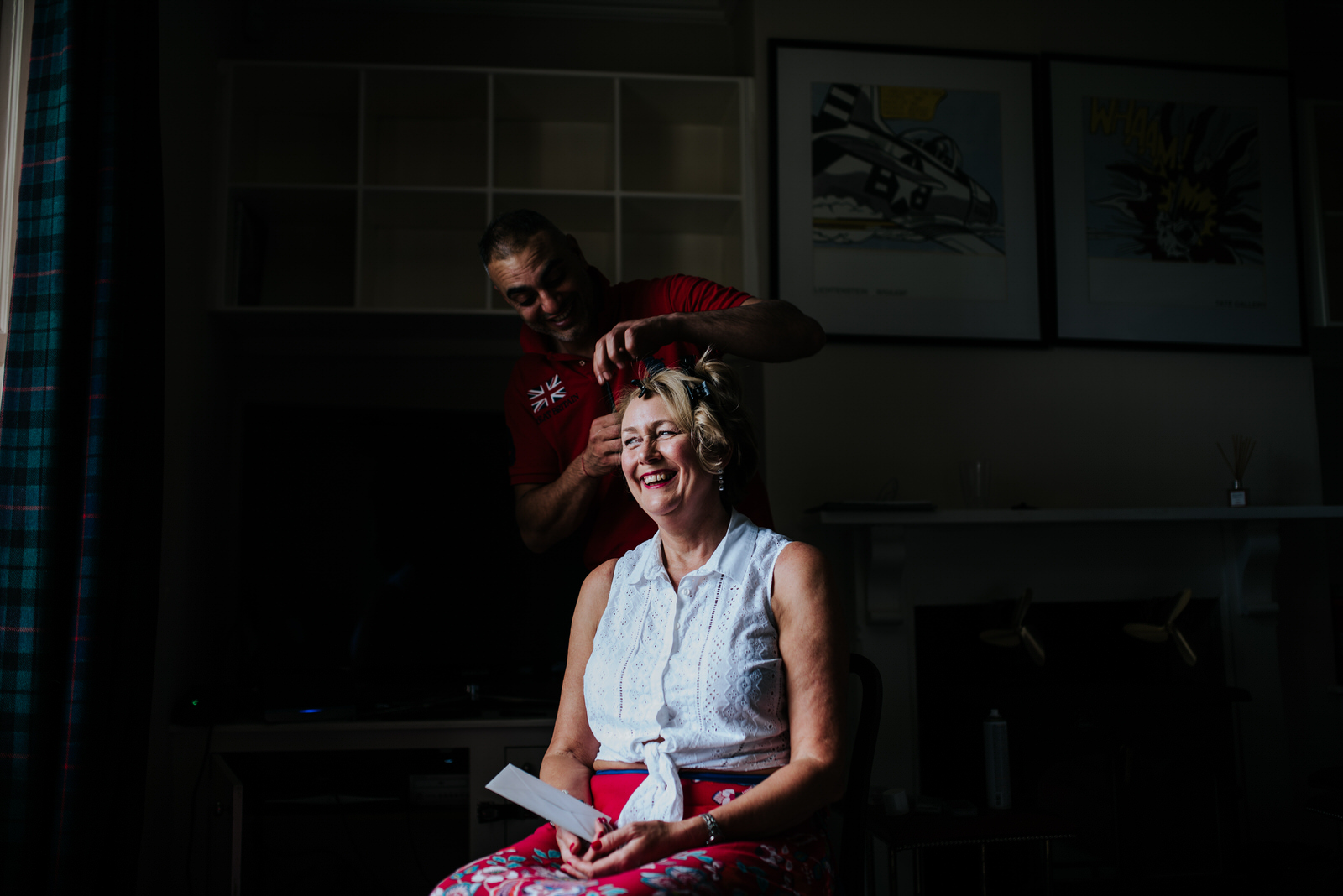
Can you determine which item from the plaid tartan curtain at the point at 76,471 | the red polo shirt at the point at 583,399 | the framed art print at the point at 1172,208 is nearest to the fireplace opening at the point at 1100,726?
the framed art print at the point at 1172,208

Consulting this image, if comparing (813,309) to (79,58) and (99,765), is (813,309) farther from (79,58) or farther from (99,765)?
(99,765)

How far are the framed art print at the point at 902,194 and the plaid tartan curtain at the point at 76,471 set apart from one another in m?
1.74

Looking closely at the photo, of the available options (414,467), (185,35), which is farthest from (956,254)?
(185,35)

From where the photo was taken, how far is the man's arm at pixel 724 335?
162 centimetres

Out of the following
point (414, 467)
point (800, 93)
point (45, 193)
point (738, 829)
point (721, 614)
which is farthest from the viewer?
point (800, 93)

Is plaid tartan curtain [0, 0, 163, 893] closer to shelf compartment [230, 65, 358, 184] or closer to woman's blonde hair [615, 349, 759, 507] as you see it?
woman's blonde hair [615, 349, 759, 507]

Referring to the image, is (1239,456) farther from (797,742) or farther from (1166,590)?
(797,742)

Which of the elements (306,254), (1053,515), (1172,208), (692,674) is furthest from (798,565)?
(1172,208)

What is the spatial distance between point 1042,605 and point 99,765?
242cm

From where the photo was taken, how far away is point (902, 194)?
285 centimetres

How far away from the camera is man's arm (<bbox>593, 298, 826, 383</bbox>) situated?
162 centimetres

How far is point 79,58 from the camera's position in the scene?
1626 millimetres

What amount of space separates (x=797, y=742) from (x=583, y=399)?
36.8 inches

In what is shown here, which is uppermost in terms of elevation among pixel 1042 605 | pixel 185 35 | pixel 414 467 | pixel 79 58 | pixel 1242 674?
pixel 185 35
